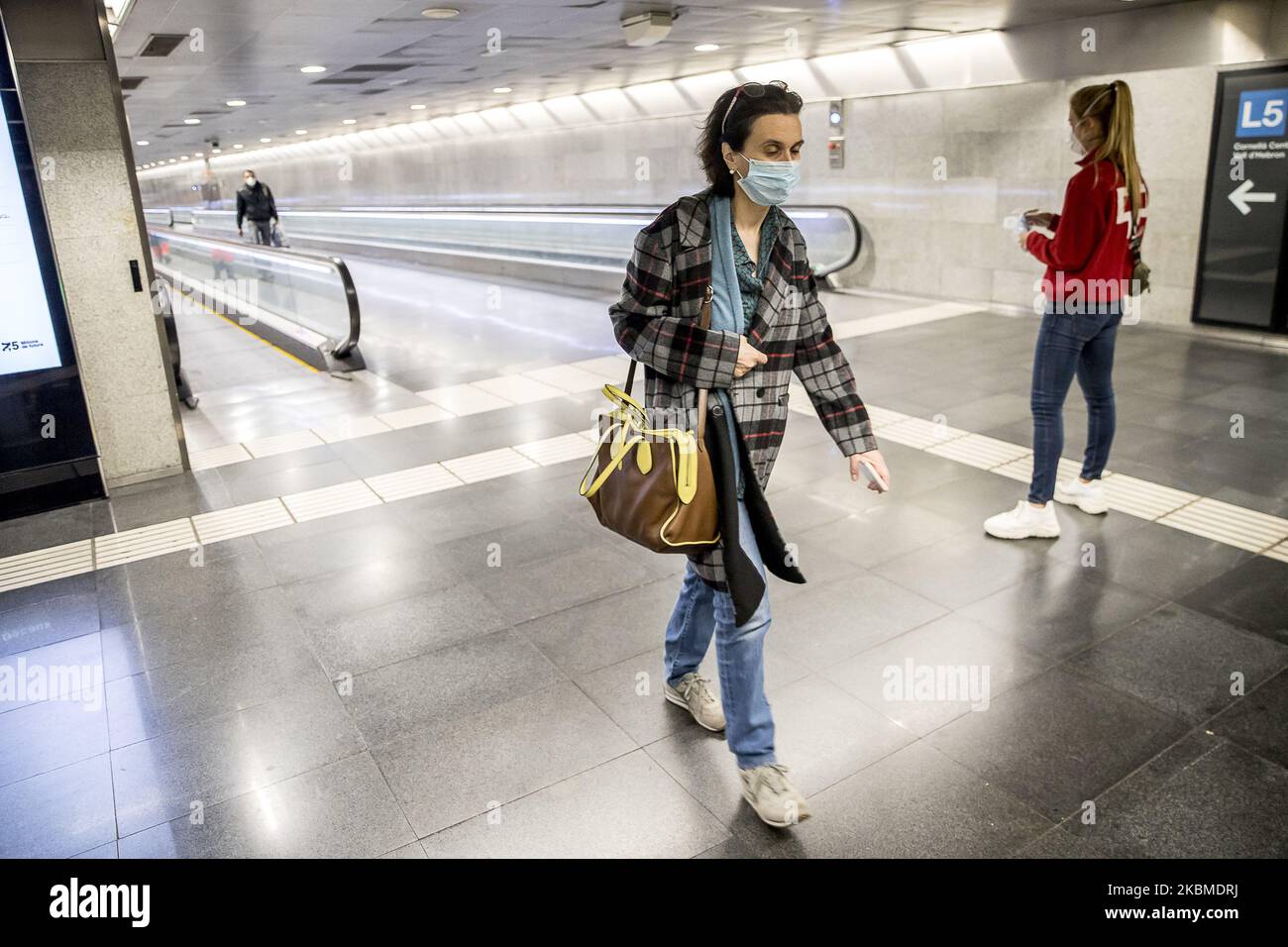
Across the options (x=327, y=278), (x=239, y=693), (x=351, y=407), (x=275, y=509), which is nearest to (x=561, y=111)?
(x=327, y=278)

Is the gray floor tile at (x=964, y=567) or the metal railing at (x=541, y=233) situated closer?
the gray floor tile at (x=964, y=567)

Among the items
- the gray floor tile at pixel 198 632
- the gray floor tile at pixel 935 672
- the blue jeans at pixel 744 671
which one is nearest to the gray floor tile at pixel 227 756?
the gray floor tile at pixel 198 632

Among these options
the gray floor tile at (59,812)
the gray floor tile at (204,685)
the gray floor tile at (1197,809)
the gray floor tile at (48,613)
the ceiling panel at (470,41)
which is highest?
the ceiling panel at (470,41)

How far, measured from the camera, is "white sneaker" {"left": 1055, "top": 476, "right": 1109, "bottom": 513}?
163 inches

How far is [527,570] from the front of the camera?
→ 383cm

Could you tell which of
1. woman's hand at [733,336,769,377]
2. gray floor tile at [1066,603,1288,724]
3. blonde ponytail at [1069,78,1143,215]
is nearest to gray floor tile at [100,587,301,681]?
woman's hand at [733,336,769,377]

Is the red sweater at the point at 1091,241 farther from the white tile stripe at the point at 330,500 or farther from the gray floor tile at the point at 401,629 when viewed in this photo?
the white tile stripe at the point at 330,500

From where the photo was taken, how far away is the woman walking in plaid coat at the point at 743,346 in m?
2.06

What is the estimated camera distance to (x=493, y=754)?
2.65 m

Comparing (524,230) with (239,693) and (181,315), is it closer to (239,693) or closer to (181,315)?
(181,315)

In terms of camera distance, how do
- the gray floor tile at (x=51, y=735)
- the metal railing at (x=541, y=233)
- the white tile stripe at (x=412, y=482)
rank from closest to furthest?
the gray floor tile at (x=51, y=735)
the white tile stripe at (x=412, y=482)
the metal railing at (x=541, y=233)

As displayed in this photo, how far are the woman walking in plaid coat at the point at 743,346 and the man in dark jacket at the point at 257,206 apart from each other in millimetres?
12914

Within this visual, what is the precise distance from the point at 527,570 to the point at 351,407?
336cm

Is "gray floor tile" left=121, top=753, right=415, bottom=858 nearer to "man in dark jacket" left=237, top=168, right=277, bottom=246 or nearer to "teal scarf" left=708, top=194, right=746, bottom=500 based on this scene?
"teal scarf" left=708, top=194, right=746, bottom=500
